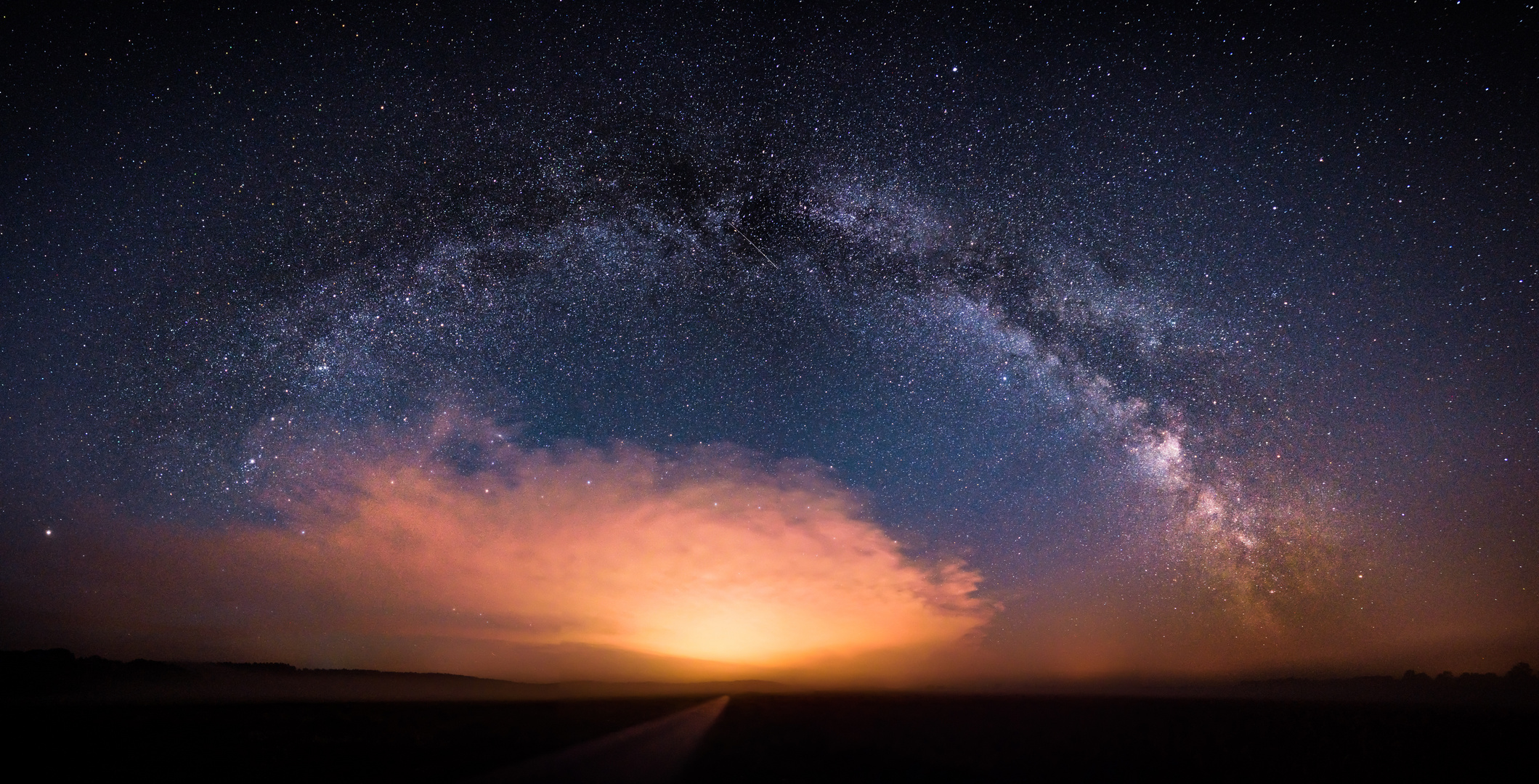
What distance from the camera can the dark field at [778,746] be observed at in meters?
13.3

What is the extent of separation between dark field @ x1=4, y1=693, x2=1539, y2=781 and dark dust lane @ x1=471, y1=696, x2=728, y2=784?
0.76 m

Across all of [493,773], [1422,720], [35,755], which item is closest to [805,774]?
[493,773]

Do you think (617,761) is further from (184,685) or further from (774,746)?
(184,685)

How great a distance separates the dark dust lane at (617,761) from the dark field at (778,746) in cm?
76

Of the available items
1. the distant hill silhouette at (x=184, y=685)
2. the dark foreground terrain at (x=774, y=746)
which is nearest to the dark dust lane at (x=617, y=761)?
the dark foreground terrain at (x=774, y=746)

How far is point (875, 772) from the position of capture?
45.6 feet

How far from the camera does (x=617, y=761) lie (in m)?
13.6

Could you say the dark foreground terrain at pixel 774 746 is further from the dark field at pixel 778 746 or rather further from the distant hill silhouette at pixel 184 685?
the distant hill silhouette at pixel 184 685

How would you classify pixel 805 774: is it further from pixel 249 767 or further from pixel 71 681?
pixel 71 681

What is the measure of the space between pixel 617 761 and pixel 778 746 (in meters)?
5.77

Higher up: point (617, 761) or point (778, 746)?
point (617, 761)

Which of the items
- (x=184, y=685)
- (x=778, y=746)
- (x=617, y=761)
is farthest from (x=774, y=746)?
(x=184, y=685)

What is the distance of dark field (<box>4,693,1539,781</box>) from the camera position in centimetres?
1327

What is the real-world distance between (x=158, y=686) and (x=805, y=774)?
4517 inches
